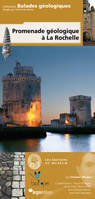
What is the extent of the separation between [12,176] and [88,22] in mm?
4374

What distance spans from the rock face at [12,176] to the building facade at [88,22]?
3.61 meters

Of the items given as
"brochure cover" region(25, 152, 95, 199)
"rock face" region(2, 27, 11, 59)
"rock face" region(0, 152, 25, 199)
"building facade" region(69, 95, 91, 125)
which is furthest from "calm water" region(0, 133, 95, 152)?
"building facade" region(69, 95, 91, 125)

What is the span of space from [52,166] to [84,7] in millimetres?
4092

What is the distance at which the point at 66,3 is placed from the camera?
5.45 metres

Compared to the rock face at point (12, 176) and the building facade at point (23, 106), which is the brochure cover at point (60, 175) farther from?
the building facade at point (23, 106)

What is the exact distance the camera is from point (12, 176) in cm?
538

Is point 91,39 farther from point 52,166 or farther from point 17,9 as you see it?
point 52,166

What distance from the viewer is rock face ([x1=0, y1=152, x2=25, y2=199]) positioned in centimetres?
496

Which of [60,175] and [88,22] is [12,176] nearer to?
[60,175]

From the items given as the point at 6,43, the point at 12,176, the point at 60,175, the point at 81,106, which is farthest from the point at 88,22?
the point at 81,106

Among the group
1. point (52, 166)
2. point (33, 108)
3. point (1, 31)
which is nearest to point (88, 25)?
point (1, 31)

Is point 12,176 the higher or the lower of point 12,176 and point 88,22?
the lower

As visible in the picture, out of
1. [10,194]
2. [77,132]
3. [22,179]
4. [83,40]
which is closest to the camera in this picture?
[10,194]

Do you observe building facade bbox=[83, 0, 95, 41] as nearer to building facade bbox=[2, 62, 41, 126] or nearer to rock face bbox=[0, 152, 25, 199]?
rock face bbox=[0, 152, 25, 199]
